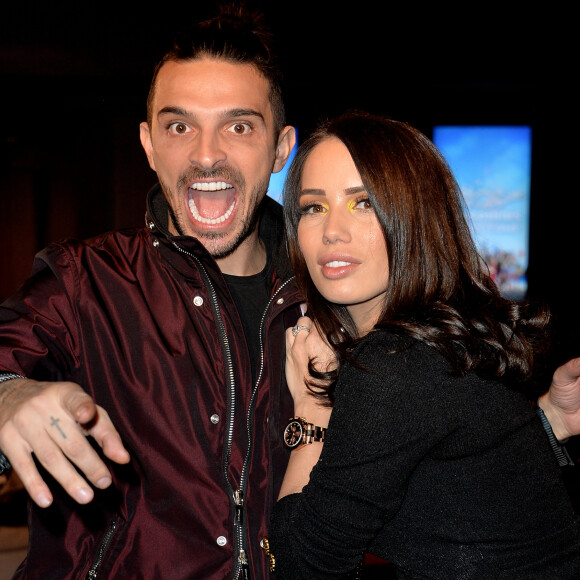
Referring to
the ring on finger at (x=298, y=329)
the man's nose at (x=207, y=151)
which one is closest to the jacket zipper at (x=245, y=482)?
the ring on finger at (x=298, y=329)

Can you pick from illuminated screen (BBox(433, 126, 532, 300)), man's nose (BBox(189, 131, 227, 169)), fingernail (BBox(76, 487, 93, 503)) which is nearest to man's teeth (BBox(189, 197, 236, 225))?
man's nose (BBox(189, 131, 227, 169))

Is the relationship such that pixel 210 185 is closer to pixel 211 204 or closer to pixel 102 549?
pixel 211 204

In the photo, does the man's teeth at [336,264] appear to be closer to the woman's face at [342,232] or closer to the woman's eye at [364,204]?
the woman's face at [342,232]

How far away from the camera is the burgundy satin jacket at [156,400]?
141 centimetres

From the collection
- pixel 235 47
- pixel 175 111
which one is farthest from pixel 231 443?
pixel 235 47

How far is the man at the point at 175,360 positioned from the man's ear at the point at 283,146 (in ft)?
0.55

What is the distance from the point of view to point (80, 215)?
6609mm

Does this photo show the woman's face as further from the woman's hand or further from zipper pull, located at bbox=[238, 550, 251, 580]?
zipper pull, located at bbox=[238, 550, 251, 580]

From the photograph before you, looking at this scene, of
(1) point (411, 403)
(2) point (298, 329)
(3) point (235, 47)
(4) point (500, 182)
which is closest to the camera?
(1) point (411, 403)

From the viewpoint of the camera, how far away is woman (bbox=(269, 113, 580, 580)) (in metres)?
1.25

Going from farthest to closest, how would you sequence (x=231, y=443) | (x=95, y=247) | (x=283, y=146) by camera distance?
(x=283, y=146)
(x=95, y=247)
(x=231, y=443)

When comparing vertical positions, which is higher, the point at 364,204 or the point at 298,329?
the point at 364,204

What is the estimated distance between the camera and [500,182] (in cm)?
576

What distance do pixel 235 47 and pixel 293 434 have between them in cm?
108
